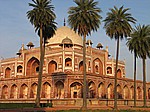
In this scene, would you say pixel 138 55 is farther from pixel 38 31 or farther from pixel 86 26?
pixel 38 31

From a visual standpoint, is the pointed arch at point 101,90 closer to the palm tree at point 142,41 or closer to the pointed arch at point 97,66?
the pointed arch at point 97,66

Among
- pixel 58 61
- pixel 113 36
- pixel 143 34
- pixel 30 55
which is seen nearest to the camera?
pixel 113 36

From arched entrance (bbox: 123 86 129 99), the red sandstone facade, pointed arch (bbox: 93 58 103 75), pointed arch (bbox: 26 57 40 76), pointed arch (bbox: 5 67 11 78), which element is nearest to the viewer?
the red sandstone facade

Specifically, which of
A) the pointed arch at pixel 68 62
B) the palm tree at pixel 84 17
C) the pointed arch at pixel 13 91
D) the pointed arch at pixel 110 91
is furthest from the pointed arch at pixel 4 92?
the palm tree at pixel 84 17

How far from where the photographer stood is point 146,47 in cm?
3638

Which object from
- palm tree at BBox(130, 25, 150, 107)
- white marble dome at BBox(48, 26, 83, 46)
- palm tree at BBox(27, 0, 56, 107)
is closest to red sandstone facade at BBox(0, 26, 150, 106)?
white marble dome at BBox(48, 26, 83, 46)

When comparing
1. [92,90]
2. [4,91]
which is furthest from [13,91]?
[92,90]

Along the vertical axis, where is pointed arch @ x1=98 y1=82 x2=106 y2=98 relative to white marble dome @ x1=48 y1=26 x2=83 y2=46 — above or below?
below

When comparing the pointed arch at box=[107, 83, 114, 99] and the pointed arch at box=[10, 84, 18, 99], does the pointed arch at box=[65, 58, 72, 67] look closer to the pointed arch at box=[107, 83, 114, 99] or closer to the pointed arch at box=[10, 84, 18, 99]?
the pointed arch at box=[107, 83, 114, 99]

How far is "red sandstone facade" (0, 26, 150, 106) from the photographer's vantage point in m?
49.9

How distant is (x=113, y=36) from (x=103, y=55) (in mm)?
33788

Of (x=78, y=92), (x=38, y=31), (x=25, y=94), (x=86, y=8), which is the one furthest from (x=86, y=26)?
(x=25, y=94)

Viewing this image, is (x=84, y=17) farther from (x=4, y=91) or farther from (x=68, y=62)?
(x=4, y=91)

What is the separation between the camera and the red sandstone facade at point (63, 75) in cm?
4994
